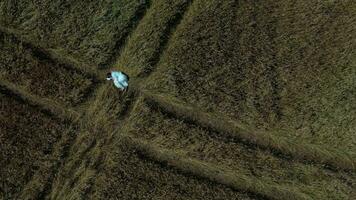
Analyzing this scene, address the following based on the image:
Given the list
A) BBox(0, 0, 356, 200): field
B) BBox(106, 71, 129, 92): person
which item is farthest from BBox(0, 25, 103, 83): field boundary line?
BBox(106, 71, 129, 92): person

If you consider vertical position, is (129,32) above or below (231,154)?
above

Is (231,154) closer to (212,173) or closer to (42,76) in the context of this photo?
(212,173)

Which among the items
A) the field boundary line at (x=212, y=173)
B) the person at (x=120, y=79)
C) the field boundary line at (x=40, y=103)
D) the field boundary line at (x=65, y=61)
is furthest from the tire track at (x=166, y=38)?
the field boundary line at (x=40, y=103)

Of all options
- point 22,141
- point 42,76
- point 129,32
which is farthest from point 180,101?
point 22,141

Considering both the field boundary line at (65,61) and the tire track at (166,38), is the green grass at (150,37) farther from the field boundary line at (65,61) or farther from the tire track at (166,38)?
the field boundary line at (65,61)

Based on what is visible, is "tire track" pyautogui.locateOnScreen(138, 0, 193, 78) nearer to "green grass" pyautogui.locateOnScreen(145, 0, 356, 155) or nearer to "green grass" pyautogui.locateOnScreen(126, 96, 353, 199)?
"green grass" pyautogui.locateOnScreen(145, 0, 356, 155)

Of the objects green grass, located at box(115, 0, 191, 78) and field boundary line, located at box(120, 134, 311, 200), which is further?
green grass, located at box(115, 0, 191, 78)
